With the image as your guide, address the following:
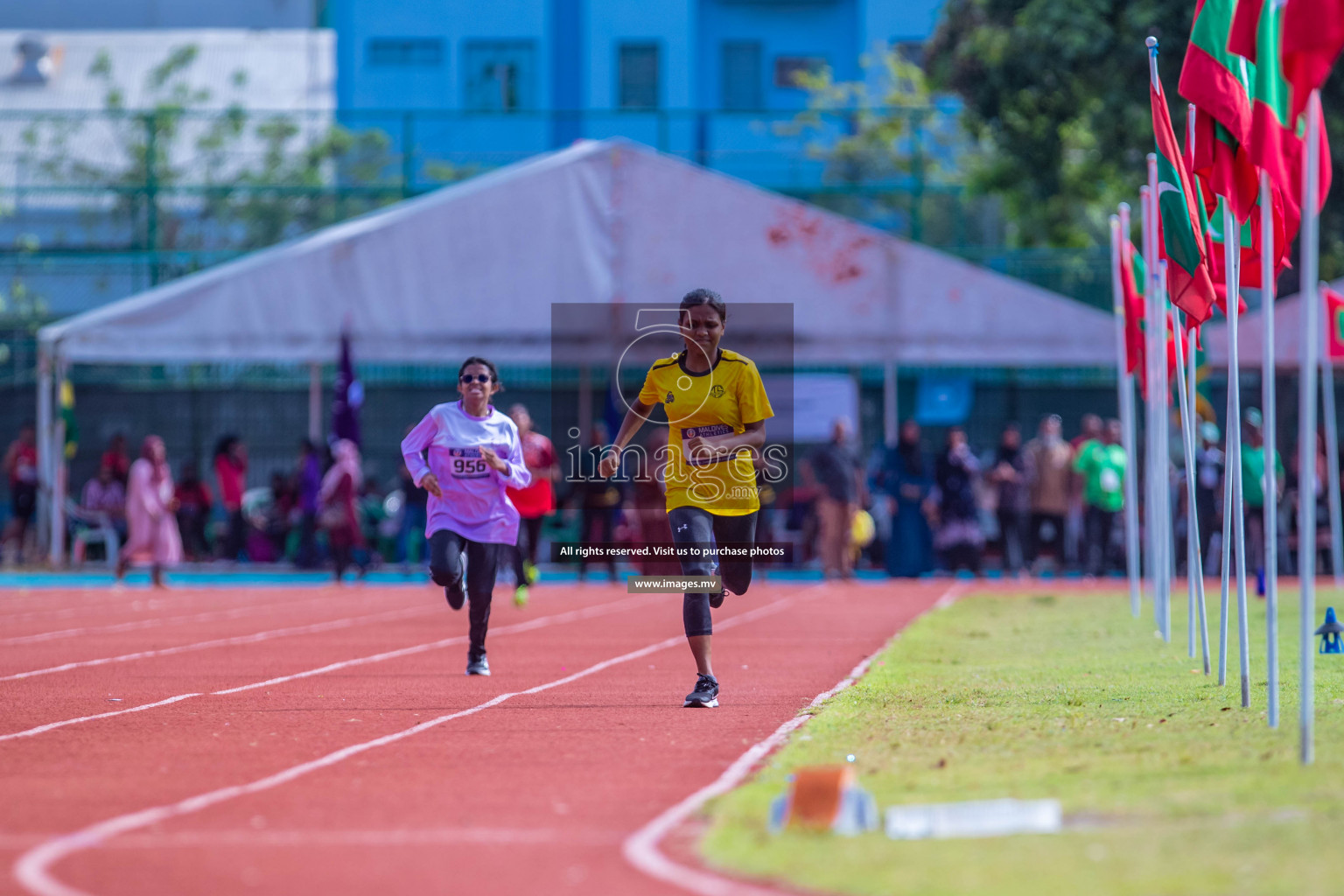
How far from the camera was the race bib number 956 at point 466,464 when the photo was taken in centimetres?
1186

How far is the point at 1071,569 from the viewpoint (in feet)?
85.1

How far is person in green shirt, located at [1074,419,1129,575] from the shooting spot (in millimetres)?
24109

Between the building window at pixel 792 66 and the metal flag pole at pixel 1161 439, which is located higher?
the building window at pixel 792 66

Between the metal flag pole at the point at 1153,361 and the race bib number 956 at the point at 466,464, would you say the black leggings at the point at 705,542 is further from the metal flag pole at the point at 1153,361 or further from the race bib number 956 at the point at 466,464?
the metal flag pole at the point at 1153,361

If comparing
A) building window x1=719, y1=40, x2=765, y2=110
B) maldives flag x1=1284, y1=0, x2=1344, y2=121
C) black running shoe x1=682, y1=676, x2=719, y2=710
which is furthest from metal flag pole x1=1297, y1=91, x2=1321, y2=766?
building window x1=719, y1=40, x2=765, y2=110

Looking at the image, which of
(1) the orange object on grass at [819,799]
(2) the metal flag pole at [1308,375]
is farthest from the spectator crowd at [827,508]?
(1) the orange object on grass at [819,799]

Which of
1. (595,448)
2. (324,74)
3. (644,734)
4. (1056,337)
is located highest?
(324,74)

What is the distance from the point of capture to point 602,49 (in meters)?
44.6

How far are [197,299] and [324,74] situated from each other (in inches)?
871

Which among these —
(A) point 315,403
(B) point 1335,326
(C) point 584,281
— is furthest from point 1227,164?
(A) point 315,403

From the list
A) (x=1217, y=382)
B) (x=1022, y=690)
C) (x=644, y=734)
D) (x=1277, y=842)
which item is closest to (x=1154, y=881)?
(x=1277, y=842)

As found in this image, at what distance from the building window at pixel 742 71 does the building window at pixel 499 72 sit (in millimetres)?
5039

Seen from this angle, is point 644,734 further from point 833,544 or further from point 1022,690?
point 833,544

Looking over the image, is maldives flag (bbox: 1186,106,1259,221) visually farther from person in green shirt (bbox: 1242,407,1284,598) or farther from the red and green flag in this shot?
person in green shirt (bbox: 1242,407,1284,598)
